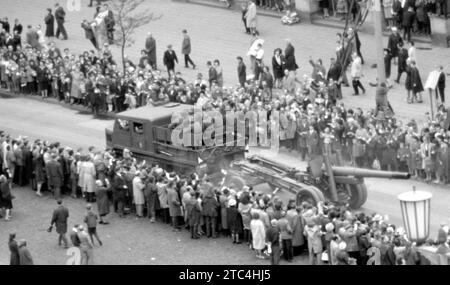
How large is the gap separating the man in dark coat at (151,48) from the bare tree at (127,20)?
2.16ft

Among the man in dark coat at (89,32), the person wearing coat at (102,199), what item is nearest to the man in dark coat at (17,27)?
the man in dark coat at (89,32)

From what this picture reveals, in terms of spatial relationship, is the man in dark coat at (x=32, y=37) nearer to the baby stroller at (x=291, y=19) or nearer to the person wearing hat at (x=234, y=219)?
the baby stroller at (x=291, y=19)

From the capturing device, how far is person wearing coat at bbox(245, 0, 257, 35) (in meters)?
52.6

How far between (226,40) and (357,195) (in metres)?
18.6

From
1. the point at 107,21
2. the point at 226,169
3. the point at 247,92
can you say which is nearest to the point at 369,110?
the point at 247,92

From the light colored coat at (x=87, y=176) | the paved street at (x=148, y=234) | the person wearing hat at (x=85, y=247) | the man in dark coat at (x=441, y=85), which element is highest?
the man in dark coat at (x=441, y=85)

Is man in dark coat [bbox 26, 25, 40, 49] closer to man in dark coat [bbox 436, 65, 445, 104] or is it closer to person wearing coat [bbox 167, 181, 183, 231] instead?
man in dark coat [bbox 436, 65, 445, 104]

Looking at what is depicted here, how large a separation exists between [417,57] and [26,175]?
16675 millimetres

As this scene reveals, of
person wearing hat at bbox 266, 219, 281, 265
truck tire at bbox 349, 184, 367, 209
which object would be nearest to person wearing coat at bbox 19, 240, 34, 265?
person wearing hat at bbox 266, 219, 281, 265

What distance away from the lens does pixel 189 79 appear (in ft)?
161

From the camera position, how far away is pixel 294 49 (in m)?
49.8

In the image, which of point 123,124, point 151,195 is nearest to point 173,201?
point 151,195

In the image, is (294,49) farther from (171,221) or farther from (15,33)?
(171,221)

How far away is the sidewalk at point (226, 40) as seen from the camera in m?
47.2
